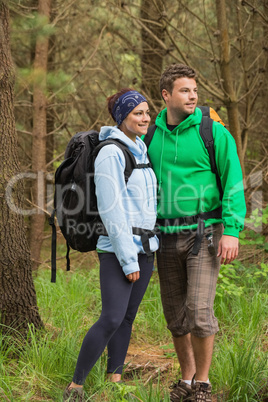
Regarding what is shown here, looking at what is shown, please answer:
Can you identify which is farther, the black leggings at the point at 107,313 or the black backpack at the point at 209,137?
the black backpack at the point at 209,137

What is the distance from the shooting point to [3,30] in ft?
11.6

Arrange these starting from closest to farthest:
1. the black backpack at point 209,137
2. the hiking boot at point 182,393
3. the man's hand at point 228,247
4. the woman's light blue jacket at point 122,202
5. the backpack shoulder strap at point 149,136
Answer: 1. the woman's light blue jacket at point 122,202
2. the man's hand at point 228,247
3. the black backpack at point 209,137
4. the hiking boot at point 182,393
5. the backpack shoulder strap at point 149,136

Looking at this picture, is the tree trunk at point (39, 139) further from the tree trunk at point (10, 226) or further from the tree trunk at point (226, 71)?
the tree trunk at point (10, 226)

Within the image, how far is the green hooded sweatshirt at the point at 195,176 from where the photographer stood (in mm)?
2852

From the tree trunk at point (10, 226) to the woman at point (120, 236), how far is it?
0.91 metres

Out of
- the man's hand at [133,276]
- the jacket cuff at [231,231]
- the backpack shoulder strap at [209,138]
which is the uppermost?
the backpack shoulder strap at [209,138]

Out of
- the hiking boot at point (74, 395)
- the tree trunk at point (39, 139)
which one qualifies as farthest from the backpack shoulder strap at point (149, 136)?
the tree trunk at point (39, 139)

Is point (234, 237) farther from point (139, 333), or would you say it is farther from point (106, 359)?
point (139, 333)

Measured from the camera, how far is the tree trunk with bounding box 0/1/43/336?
3.52m

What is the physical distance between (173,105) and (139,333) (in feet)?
7.66

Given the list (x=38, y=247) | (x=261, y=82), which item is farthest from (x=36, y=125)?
(x=261, y=82)

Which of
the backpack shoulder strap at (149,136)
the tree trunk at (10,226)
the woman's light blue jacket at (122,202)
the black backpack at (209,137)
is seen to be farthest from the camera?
the tree trunk at (10,226)

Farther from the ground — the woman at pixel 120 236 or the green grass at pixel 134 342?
the woman at pixel 120 236

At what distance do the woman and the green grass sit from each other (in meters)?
0.25
